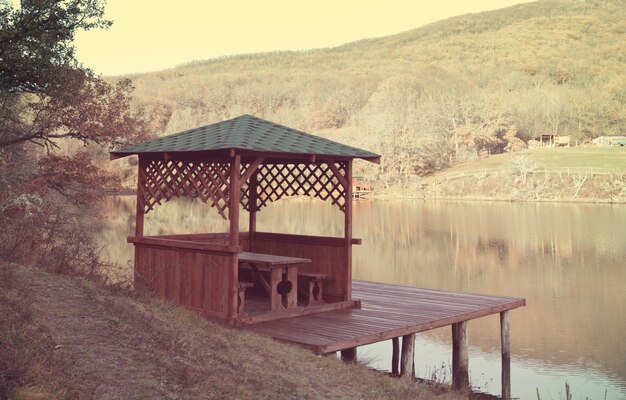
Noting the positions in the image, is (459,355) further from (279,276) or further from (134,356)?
(134,356)

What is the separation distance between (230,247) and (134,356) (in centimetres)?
351

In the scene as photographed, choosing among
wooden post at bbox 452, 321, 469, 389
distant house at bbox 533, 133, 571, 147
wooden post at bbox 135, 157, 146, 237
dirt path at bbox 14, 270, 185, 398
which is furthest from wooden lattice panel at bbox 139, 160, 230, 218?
distant house at bbox 533, 133, 571, 147

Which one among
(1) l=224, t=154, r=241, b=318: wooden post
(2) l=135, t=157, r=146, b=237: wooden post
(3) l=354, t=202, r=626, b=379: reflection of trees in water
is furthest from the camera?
(3) l=354, t=202, r=626, b=379: reflection of trees in water

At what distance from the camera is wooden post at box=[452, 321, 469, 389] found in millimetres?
11969

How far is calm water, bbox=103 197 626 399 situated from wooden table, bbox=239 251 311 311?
317 cm

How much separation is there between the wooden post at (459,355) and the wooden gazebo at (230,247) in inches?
69.4

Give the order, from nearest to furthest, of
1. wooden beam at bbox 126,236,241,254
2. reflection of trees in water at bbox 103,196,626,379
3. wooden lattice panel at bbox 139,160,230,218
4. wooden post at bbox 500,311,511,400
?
wooden beam at bbox 126,236,241,254
wooden lattice panel at bbox 139,160,230,218
wooden post at bbox 500,311,511,400
reflection of trees in water at bbox 103,196,626,379

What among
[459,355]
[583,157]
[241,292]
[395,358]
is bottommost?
[395,358]

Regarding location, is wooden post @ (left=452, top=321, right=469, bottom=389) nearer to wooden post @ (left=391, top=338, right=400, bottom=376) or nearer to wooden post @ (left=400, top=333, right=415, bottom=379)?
wooden post @ (left=391, top=338, right=400, bottom=376)

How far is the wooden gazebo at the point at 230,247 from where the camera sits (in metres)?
9.88

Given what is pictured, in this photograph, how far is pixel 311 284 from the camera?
36.3 feet

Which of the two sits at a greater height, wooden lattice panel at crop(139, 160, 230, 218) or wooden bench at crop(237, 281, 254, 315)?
wooden lattice panel at crop(139, 160, 230, 218)

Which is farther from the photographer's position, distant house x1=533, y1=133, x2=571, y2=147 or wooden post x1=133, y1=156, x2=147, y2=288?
distant house x1=533, y1=133, x2=571, y2=147

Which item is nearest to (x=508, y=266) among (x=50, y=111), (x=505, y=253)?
(x=505, y=253)
